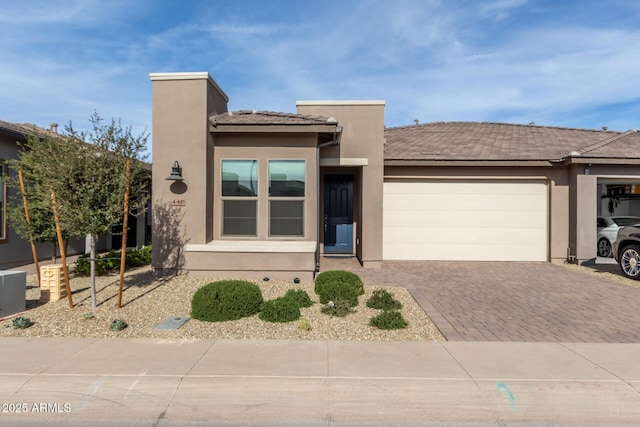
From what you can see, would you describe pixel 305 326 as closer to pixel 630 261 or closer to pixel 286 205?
pixel 286 205

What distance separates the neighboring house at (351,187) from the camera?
855 centimetres

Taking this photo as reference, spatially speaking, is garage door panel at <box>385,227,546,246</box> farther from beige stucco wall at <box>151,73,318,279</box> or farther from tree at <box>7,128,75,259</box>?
tree at <box>7,128,75,259</box>

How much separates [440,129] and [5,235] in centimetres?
1598

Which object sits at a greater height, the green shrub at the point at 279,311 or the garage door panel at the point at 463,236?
the garage door panel at the point at 463,236

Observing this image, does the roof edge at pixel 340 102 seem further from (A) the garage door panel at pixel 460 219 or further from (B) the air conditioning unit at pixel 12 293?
(B) the air conditioning unit at pixel 12 293

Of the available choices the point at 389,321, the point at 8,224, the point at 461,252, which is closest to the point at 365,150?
the point at 461,252

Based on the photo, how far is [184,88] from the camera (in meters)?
8.55

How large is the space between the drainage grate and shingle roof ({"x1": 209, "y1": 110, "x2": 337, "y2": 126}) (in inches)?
190

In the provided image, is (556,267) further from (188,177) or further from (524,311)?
(188,177)

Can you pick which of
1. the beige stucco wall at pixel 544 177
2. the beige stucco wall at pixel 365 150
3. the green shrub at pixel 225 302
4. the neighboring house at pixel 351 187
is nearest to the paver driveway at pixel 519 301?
the beige stucco wall at pixel 544 177

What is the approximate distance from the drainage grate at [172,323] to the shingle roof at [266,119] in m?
4.82

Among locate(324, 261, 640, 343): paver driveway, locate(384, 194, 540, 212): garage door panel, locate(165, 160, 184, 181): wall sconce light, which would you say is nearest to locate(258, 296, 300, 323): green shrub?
locate(324, 261, 640, 343): paver driveway

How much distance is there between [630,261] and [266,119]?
992cm

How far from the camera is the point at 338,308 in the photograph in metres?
5.98
